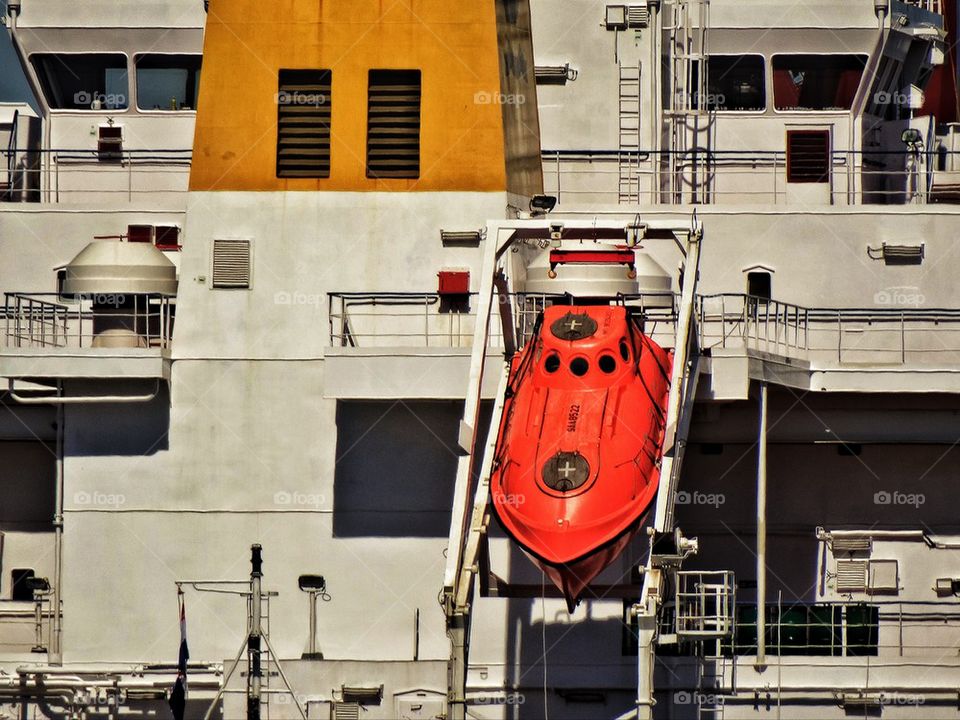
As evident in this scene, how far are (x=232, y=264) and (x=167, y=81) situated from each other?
21.0ft

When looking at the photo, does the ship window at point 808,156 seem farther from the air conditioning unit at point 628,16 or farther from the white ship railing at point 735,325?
the white ship railing at point 735,325

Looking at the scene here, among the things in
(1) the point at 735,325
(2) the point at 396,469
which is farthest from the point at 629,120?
(2) the point at 396,469

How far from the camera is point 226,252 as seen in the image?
33219mm

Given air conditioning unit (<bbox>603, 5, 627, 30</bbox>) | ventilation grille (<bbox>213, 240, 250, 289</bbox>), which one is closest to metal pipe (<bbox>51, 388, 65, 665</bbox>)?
ventilation grille (<bbox>213, 240, 250, 289</bbox>)

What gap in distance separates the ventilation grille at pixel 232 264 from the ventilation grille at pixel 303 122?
1356mm

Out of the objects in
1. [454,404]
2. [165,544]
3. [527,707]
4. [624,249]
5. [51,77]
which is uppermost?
[51,77]

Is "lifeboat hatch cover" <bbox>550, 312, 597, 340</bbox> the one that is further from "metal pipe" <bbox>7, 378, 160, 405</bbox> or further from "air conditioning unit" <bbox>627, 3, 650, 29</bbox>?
"air conditioning unit" <bbox>627, 3, 650, 29</bbox>

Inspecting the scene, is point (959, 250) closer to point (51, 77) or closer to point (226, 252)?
point (226, 252)

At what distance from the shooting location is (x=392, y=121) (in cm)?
3344

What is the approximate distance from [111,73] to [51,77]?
3.45 feet

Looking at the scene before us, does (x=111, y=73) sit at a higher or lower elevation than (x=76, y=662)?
higher

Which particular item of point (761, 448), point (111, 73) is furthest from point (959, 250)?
point (111, 73)

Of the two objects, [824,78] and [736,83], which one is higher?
[824,78]

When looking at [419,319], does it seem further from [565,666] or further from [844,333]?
[844,333]
